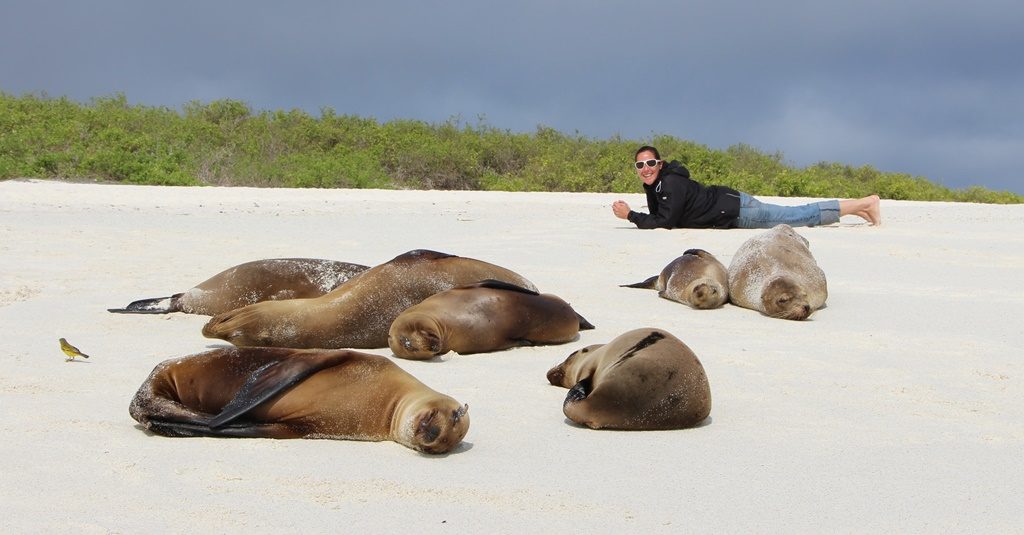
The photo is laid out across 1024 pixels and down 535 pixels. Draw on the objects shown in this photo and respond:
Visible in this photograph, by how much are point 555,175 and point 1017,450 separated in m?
21.2

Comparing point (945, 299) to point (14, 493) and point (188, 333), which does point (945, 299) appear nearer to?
point (188, 333)

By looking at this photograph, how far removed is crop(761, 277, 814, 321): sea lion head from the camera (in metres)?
7.38

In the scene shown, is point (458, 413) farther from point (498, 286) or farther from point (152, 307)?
point (152, 307)

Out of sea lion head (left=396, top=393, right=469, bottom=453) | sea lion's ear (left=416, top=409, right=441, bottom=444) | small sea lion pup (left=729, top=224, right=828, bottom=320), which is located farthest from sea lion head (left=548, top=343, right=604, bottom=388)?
small sea lion pup (left=729, top=224, right=828, bottom=320)

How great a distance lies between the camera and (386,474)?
3826 mm

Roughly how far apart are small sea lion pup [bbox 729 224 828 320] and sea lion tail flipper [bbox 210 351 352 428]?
3.82 meters

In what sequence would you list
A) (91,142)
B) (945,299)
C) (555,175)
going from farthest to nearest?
(555,175)
(91,142)
(945,299)

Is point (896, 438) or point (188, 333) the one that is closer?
point (896, 438)

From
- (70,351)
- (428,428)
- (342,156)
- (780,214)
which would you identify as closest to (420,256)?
(70,351)

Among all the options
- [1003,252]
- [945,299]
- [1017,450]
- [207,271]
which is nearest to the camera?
[1017,450]

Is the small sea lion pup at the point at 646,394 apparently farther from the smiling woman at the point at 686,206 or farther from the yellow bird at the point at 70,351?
the smiling woman at the point at 686,206

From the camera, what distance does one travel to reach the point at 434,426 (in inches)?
159

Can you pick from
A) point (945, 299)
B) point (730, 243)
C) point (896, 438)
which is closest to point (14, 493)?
point (896, 438)

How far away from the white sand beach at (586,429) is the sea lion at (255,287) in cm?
16
